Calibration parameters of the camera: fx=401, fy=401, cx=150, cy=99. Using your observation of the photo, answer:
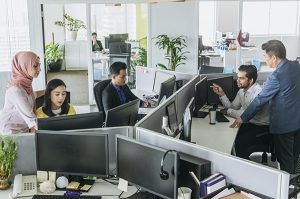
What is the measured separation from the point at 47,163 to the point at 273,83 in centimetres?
224

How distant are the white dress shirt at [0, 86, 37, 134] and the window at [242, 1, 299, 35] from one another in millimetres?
8208

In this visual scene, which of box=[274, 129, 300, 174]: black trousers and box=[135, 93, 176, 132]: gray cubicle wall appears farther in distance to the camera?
box=[274, 129, 300, 174]: black trousers

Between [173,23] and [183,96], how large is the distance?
11.6ft

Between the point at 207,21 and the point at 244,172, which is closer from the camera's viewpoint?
the point at 244,172

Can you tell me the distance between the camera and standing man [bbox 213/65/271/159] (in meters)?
3.89

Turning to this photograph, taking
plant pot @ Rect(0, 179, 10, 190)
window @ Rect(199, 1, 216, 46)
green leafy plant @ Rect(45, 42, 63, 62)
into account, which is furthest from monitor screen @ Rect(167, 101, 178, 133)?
green leafy plant @ Rect(45, 42, 63, 62)

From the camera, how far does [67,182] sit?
2695 mm

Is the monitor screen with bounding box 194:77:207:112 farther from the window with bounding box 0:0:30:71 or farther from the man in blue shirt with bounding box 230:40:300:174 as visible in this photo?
the window with bounding box 0:0:30:71

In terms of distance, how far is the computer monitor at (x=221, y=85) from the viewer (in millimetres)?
4727

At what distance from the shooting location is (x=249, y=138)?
12.8 feet

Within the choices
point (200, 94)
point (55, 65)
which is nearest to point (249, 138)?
point (200, 94)

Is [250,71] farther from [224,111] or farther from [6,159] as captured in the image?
[6,159]

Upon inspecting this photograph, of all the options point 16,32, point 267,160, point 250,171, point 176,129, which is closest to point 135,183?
point 250,171

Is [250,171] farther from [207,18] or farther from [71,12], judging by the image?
[207,18]
